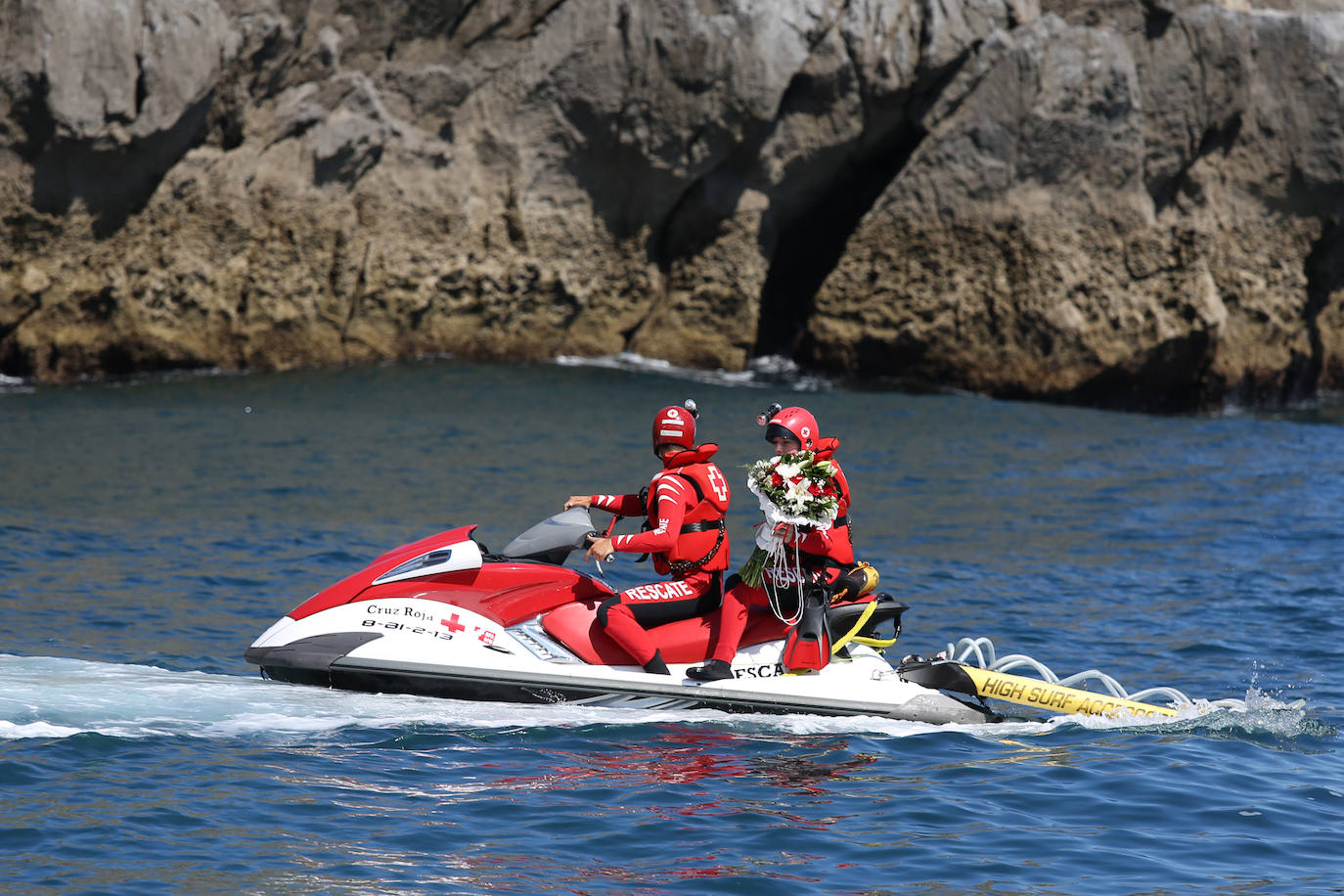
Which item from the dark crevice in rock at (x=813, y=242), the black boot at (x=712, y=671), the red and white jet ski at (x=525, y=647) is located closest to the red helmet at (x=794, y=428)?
the red and white jet ski at (x=525, y=647)

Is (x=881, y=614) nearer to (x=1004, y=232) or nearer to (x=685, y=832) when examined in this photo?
(x=685, y=832)

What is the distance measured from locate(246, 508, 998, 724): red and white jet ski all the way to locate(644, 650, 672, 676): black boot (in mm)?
54

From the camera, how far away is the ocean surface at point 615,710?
6.16 meters

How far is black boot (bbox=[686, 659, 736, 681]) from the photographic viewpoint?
26.4 feet

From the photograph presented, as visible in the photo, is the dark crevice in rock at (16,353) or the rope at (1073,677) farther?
the dark crevice in rock at (16,353)

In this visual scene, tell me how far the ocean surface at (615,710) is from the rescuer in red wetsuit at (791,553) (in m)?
0.37

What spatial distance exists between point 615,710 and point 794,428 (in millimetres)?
1954

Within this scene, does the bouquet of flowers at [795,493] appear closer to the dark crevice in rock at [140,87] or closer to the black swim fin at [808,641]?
the black swim fin at [808,641]

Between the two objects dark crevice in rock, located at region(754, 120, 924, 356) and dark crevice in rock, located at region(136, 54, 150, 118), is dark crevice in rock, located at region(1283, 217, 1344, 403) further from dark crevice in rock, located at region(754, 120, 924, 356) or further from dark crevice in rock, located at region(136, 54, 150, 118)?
dark crevice in rock, located at region(136, 54, 150, 118)

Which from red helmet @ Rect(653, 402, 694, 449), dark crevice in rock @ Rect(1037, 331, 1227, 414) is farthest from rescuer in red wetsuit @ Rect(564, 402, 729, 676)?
dark crevice in rock @ Rect(1037, 331, 1227, 414)

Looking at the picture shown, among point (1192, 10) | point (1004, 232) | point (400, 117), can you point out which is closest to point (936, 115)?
point (1004, 232)

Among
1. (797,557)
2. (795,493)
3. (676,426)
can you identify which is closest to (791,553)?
(797,557)

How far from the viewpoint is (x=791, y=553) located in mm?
8227

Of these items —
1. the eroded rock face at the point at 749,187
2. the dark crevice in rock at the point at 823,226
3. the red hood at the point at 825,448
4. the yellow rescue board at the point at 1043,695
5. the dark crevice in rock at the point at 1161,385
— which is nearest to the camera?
the red hood at the point at 825,448
